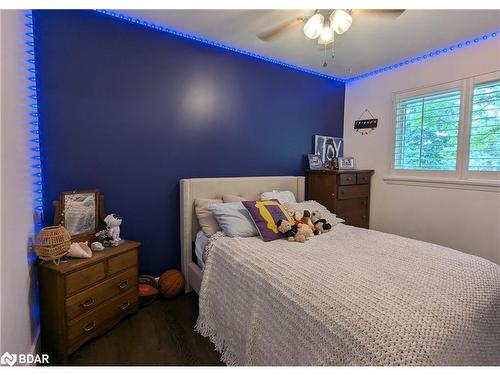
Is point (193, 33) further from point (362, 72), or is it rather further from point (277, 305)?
point (277, 305)

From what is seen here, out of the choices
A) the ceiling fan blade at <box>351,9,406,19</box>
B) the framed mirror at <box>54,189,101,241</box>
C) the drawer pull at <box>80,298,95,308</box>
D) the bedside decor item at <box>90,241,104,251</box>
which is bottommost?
the drawer pull at <box>80,298,95,308</box>

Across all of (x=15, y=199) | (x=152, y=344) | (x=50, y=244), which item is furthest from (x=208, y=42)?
(x=152, y=344)

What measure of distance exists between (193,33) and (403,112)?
2.46 meters

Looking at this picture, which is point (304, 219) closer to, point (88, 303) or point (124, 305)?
point (124, 305)

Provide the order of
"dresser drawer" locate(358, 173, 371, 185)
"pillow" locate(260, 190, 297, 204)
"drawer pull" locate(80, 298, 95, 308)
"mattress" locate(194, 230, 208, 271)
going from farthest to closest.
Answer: "dresser drawer" locate(358, 173, 371, 185) → "pillow" locate(260, 190, 297, 204) → "mattress" locate(194, 230, 208, 271) → "drawer pull" locate(80, 298, 95, 308)

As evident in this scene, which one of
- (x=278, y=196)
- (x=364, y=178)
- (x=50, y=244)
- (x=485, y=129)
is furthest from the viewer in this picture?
(x=364, y=178)

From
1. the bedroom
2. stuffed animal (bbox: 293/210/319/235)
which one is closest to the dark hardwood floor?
the bedroom

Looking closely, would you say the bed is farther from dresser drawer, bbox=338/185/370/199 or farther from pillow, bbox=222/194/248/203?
dresser drawer, bbox=338/185/370/199

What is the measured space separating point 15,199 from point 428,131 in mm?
3543

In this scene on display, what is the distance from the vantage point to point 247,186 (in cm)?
270

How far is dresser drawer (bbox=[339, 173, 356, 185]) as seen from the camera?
2.94 m

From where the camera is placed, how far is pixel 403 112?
2973mm

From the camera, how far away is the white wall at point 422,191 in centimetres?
235

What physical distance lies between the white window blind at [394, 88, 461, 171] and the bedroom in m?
0.02
